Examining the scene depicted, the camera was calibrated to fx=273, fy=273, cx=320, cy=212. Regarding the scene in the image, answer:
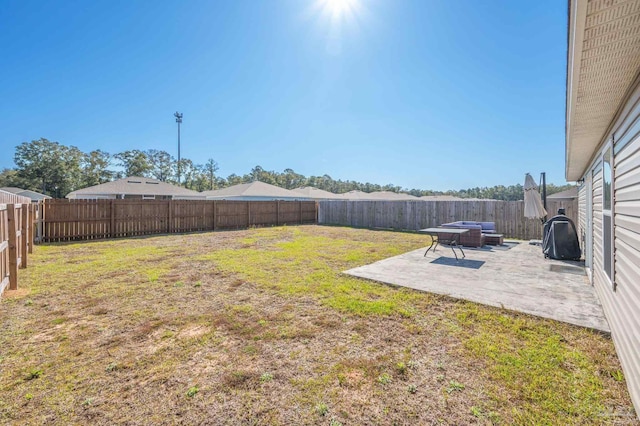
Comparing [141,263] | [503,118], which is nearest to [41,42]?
[141,263]

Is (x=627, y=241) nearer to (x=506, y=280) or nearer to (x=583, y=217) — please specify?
(x=506, y=280)

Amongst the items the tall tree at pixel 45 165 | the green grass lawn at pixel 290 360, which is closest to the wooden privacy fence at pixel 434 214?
the green grass lawn at pixel 290 360

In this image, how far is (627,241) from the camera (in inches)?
84.9

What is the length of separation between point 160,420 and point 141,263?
226 inches

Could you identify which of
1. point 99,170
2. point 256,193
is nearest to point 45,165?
point 99,170

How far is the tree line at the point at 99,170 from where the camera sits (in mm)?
33719

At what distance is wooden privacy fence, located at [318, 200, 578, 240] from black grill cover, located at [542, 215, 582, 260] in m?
4.50

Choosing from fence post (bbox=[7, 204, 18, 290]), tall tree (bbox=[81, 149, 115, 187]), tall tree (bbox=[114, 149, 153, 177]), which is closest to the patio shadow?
fence post (bbox=[7, 204, 18, 290])

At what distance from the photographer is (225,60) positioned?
12.8 meters

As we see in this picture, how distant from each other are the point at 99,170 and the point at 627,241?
48.1 metres

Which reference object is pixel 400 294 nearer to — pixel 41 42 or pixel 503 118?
pixel 503 118

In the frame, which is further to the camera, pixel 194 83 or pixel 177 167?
pixel 177 167

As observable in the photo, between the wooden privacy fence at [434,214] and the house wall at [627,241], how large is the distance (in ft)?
31.7

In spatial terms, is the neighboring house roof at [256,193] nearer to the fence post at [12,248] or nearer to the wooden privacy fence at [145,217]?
the wooden privacy fence at [145,217]
